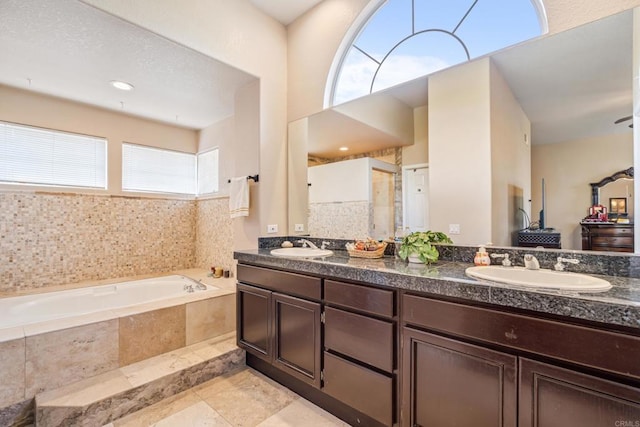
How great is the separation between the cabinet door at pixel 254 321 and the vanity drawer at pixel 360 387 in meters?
0.59

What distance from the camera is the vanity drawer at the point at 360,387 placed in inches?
59.3

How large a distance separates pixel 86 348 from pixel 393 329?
2064mm

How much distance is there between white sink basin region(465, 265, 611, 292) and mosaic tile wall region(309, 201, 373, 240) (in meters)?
1.06

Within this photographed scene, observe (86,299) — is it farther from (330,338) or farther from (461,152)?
(461,152)

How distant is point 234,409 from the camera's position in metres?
1.93

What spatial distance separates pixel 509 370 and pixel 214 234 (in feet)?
11.6

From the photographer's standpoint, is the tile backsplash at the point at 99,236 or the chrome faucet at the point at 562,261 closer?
the chrome faucet at the point at 562,261

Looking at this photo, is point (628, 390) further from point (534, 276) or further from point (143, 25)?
point (143, 25)

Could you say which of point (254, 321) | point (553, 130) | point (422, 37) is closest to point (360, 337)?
point (254, 321)

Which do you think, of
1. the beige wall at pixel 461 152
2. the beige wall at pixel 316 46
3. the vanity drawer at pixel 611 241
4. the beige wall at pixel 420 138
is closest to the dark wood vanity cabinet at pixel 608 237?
the vanity drawer at pixel 611 241

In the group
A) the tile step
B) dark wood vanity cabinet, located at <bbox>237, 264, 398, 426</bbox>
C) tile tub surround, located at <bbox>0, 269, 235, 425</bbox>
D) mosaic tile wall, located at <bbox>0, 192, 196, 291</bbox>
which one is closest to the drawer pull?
dark wood vanity cabinet, located at <bbox>237, 264, 398, 426</bbox>

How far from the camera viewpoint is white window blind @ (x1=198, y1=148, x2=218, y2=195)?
407cm

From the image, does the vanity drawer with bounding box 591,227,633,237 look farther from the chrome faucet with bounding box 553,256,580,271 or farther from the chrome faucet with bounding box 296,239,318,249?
the chrome faucet with bounding box 296,239,318,249

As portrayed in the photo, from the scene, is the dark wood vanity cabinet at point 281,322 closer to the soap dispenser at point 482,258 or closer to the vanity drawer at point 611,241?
the soap dispenser at point 482,258
